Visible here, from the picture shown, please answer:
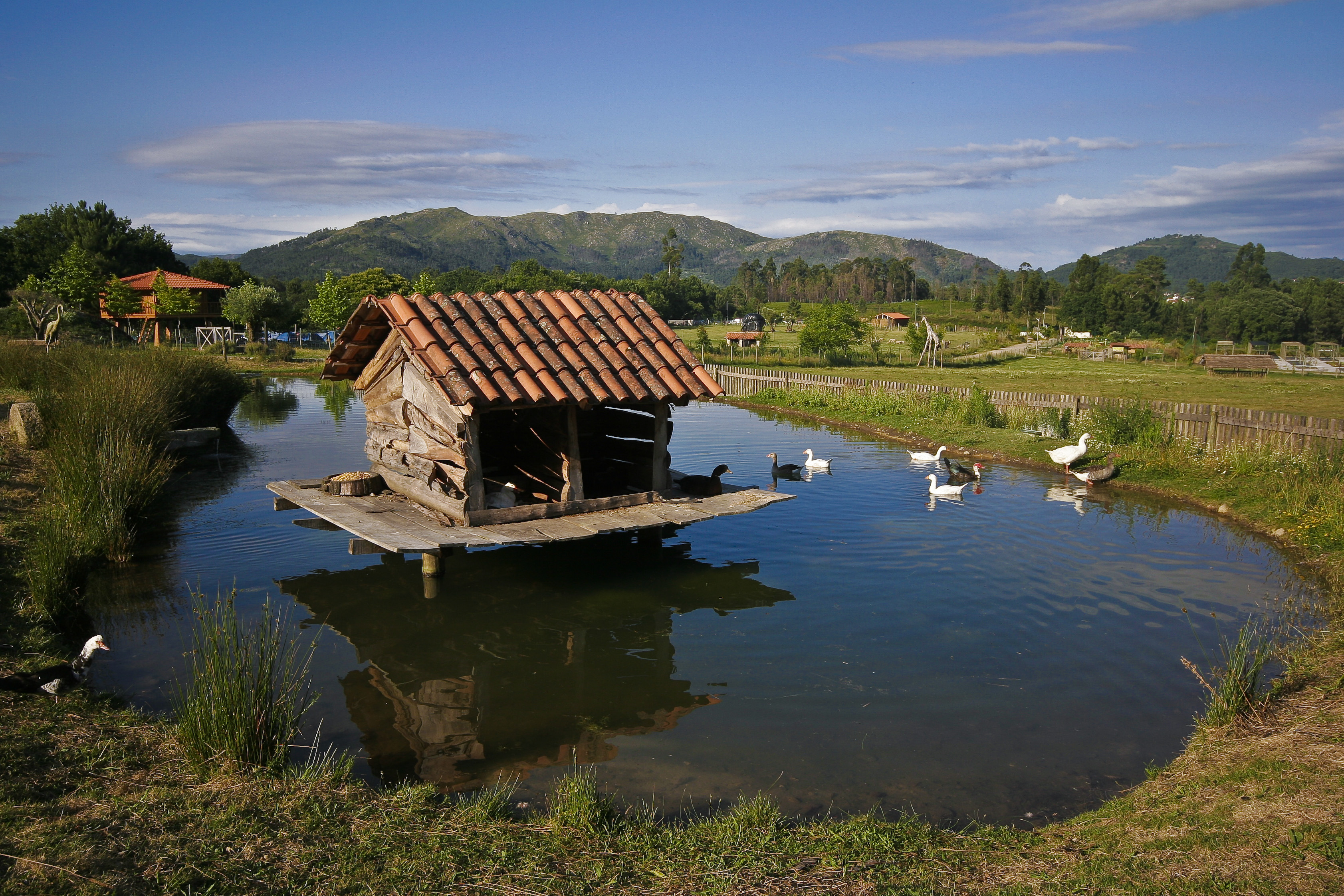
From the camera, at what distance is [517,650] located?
31.0 feet

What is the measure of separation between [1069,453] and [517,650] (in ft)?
51.0

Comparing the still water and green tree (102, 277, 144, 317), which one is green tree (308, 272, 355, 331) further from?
the still water

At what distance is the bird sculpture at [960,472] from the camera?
17969 mm

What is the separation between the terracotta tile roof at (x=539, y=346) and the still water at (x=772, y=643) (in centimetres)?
293

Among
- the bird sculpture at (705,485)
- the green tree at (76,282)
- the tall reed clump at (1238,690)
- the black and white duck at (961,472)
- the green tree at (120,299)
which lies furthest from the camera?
the green tree at (120,299)

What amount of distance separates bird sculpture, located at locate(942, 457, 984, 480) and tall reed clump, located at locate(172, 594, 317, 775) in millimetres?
14955

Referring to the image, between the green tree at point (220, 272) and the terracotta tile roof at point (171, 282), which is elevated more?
the green tree at point (220, 272)

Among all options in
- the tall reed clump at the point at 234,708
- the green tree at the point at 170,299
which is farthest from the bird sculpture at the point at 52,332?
the green tree at the point at 170,299

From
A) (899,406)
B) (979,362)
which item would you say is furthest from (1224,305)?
(899,406)

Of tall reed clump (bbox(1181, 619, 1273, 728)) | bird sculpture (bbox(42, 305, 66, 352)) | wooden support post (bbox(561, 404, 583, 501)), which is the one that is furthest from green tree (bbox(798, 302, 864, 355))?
tall reed clump (bbox(1181, 619, 1273, 728))

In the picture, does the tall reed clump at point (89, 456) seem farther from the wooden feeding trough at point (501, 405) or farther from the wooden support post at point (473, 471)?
the wooden support post at point (473, 471)

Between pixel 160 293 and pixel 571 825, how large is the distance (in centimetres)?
6526

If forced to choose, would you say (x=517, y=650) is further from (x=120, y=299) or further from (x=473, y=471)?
(x=120, y=299)

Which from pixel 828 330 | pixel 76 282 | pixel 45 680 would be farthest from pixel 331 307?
pixel 45 680
